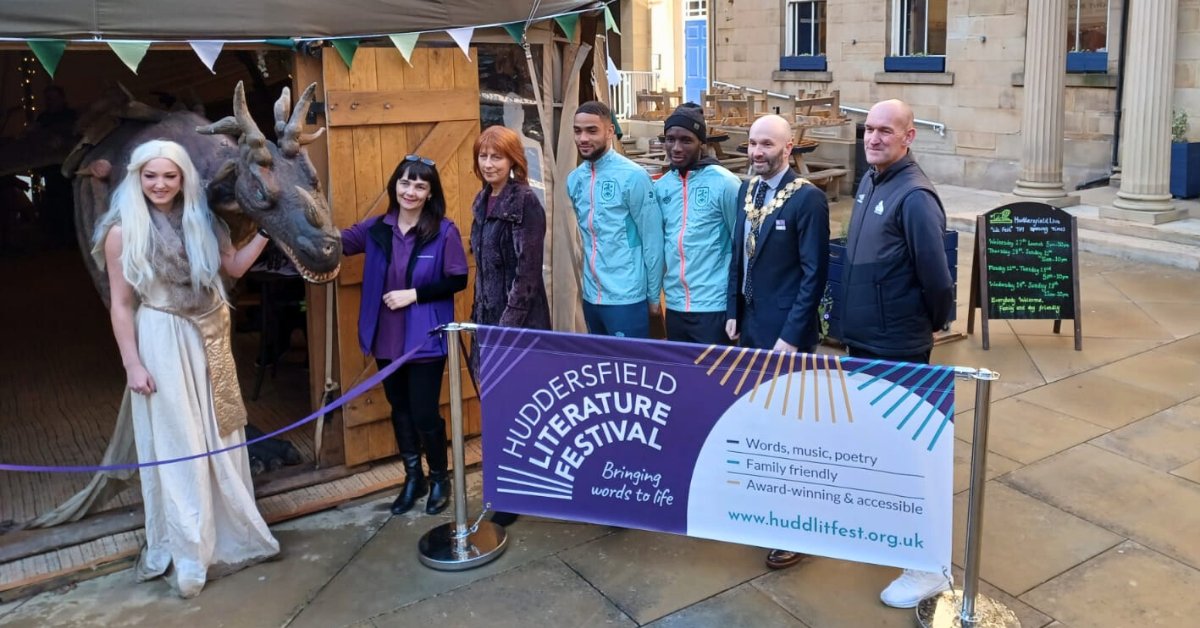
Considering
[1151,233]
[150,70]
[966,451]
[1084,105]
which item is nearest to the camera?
[966,451]

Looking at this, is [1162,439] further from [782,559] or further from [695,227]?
[695,227]

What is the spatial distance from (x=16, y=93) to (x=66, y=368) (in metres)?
2.41

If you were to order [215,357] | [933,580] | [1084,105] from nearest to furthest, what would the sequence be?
1. [933,580]
2. [215,357]
3. [1084,105]

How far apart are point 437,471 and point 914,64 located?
43.5 feet

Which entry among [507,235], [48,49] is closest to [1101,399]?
[507,235]

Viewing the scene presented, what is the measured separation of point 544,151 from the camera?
20.2ft

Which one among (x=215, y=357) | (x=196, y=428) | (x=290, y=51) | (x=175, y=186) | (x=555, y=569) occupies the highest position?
(x=290, y=51)

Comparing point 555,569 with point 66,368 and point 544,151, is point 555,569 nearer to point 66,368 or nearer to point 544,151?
point 544,151

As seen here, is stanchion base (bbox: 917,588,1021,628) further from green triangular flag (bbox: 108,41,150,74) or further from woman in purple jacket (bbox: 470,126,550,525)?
green triangular flag (bbox: 108,41,150,74)

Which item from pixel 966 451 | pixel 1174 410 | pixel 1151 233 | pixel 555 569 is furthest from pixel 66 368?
pixel 1151 233

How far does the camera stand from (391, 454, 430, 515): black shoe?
5.18 metres

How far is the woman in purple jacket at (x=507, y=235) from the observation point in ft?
15.6

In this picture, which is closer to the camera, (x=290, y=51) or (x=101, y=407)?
(x=290, y=51)

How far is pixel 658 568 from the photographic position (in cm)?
454
